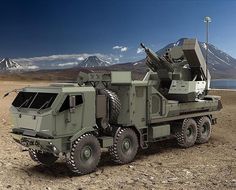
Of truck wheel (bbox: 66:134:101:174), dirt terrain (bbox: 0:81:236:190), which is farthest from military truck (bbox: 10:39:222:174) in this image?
dirt terrain (bbox: 0:81:236:190)

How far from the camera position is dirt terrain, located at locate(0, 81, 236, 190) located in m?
10.4

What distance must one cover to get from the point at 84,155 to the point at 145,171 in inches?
67.2

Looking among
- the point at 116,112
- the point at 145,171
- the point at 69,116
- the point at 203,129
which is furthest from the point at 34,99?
the point at 203,129

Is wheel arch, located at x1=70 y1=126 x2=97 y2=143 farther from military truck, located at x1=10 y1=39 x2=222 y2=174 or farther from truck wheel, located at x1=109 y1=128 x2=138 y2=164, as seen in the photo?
truck wheel, located at x1=109 y1=128 x2=138 y2=164

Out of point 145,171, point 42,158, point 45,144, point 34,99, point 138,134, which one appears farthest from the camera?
point 138,134

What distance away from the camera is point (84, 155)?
1147 centimetres

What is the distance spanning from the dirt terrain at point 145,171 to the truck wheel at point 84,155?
0.74ft

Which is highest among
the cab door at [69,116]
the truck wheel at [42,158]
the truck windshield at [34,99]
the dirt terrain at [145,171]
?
the truck windshield at [34,99]

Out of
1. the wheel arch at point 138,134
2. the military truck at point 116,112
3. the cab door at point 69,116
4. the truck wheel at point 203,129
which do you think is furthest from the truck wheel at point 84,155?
the truck wheel at point 203,129

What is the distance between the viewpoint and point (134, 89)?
43.0ft

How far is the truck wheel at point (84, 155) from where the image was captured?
11.2 m

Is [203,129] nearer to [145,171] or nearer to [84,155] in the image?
[145,171]

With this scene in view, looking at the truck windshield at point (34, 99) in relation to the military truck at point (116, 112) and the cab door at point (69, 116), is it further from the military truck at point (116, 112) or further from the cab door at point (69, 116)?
the cab door at point (69, 116)

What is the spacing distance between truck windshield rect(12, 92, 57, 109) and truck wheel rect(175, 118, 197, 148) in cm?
575
